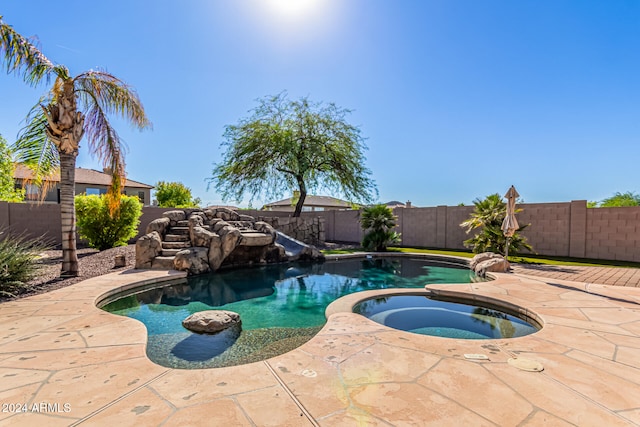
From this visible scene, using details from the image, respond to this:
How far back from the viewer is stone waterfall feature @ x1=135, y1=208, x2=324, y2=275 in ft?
26.1

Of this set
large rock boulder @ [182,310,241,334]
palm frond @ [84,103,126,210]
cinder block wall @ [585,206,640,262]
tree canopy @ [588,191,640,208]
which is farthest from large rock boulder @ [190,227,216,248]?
tree canopy @ [588,191,640,208]

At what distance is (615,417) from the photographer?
196cm

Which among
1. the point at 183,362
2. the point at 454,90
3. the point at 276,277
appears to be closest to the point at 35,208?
the point at 276,277

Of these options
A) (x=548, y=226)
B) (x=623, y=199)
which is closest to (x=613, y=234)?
(x=548, y=226)

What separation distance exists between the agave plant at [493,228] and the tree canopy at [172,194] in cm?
2973

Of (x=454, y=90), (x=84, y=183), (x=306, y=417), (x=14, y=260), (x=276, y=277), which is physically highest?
(x=454, y=90)

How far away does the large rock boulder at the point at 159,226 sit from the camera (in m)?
9.12

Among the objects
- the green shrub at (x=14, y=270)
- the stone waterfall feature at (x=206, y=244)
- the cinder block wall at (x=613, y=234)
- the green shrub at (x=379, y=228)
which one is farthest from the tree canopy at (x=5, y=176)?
the cinder block wall at (x=613, y=234)

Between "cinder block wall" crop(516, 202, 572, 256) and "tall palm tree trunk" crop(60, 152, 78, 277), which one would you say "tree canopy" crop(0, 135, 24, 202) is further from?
"cinder block wall" crop(516, 202, 572, 256)

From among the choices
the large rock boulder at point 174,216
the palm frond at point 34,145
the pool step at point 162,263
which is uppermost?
the palm frond at point 34,145

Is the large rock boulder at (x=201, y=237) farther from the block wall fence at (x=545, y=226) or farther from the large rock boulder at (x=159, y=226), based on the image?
the block wall fence at (x=545, y=226)

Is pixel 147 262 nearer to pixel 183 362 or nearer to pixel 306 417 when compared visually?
pixel 183 362

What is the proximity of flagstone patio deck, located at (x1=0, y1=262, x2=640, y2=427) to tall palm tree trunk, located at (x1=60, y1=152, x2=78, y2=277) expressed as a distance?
2.91 metres

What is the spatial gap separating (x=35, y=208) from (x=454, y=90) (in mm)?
16623
